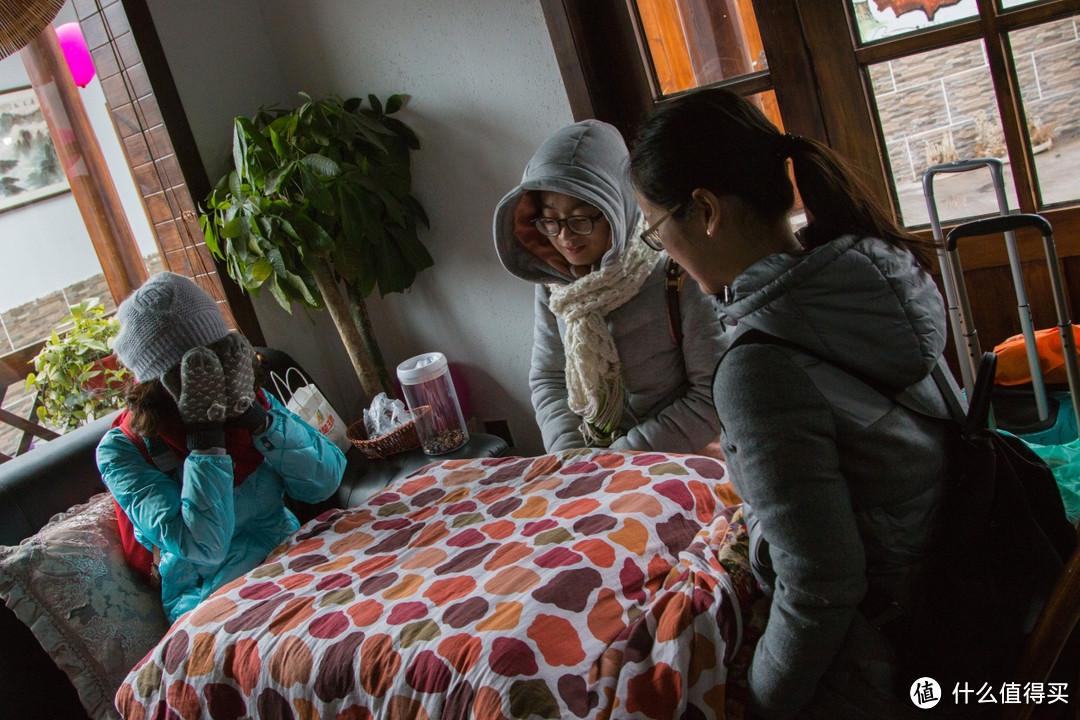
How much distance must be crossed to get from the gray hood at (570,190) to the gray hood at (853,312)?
2.75ft

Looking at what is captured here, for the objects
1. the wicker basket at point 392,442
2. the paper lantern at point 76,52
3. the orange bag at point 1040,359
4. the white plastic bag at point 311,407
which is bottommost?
the orange bag at point 1040,359

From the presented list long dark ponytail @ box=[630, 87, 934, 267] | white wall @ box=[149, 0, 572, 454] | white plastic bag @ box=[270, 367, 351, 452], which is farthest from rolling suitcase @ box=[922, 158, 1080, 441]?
white plastic bag @ box=[270, 367, 351, 452]

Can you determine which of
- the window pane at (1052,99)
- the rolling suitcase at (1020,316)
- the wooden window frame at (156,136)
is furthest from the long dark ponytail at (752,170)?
the wooden window frame at (156,136)

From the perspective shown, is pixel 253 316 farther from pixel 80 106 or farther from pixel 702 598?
pixel 702 598

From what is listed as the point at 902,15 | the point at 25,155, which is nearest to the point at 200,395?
the point at 902,15

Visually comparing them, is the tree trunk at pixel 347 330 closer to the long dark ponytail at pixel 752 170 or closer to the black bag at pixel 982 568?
the long dark ponytail at pixel 752 170

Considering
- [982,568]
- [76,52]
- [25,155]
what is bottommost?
[982,568]

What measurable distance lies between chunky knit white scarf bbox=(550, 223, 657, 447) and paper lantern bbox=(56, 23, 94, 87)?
2.02 metres

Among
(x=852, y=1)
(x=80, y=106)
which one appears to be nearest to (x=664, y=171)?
(x=852, y=1)

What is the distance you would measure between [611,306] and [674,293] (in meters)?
0.15

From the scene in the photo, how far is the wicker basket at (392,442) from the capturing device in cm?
259

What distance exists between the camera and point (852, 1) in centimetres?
208

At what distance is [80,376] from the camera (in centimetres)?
270

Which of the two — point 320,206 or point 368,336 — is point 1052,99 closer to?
point 320,206
